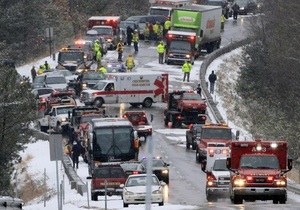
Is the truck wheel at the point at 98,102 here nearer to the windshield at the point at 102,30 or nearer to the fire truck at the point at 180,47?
the fire truck at the point at 180,47

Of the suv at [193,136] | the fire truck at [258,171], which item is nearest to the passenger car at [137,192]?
the fire truck at [258,171]

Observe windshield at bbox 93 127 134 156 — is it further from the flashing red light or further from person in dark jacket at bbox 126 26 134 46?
person in dark jacket at bbox 126 26 134 46

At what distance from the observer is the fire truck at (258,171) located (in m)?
31.9

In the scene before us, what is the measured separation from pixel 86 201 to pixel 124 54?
154 ft

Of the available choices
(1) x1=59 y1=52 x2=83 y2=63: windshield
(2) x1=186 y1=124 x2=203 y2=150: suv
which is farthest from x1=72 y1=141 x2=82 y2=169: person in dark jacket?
(1) x1=59 y1=52 x2=83 y2=63: windshield

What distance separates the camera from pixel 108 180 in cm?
3612

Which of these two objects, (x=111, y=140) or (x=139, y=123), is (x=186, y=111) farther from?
(x=111, y=140)

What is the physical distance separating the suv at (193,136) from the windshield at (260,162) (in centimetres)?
1739

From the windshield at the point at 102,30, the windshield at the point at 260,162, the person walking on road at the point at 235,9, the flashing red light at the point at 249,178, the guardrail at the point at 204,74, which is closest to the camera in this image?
the flashing red light at the point at 249,178

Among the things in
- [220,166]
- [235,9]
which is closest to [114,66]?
[220,166]

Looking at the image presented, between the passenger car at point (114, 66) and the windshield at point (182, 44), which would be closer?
the passenger car at point (114, 66)

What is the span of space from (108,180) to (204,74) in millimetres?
37528

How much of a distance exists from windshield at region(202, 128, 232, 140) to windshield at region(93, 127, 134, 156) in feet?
18.9

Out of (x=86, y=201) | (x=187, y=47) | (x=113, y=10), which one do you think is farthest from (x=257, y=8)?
(x=86, y=201)
